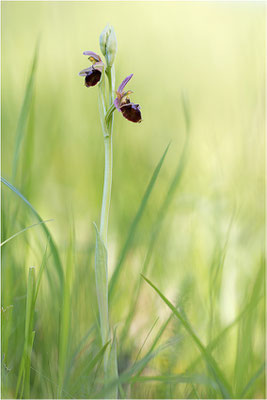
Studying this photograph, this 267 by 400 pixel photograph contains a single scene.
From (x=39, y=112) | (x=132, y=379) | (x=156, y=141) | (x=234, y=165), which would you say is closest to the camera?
(x=132, y=379)

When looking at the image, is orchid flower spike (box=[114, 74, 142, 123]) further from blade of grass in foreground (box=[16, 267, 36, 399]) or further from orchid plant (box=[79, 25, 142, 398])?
blade of grass in foreground (box=[16, 267, 36, 399])

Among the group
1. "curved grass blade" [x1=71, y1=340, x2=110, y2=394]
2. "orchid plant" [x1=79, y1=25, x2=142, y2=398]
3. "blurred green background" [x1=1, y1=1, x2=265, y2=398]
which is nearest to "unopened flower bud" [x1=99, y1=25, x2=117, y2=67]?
"orchid plant" [x1=79, y1=25, x2=142, y2=398]

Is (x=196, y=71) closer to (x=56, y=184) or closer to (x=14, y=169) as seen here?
(x=56, y=184)

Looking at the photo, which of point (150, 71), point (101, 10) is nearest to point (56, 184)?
point (150, 71)

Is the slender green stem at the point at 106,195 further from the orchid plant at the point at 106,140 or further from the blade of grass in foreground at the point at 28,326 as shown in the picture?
the blade of grass in foreground at the point at 28,326

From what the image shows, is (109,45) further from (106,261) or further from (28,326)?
(28,326)

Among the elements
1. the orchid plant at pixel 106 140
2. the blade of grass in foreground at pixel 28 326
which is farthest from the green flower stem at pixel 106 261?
the blade of grass in foreground at pixel 28 326

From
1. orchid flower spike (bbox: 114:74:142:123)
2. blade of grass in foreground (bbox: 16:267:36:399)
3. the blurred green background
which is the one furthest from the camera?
the blurred green background

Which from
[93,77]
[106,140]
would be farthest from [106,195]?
[93,77]
